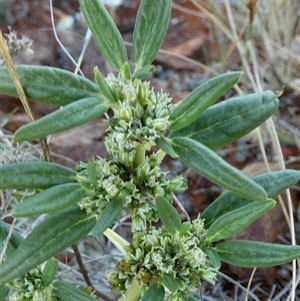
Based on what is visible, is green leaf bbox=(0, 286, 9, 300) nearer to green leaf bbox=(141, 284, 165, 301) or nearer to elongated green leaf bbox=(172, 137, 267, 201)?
green leaf bbox=(141, 284, 165, 301)

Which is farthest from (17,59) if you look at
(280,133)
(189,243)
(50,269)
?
(189,243)

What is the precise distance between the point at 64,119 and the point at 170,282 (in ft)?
0.76

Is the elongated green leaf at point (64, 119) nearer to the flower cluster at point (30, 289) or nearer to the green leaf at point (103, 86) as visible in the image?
the green leaf at point (103, 86)

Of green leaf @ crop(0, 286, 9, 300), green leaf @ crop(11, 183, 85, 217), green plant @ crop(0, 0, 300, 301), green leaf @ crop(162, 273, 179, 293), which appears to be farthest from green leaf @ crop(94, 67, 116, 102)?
green leaf @ crop(0, 286, 9, 300)

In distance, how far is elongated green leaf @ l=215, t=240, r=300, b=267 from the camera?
639 mm

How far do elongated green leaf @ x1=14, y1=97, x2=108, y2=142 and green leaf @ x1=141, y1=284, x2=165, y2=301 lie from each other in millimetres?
236

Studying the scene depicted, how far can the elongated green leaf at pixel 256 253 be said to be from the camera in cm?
64

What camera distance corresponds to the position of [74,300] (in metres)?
0.73

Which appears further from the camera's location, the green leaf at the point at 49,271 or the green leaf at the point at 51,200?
the green leaf at the point at 49,271

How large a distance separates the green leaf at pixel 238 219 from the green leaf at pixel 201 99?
134 mm

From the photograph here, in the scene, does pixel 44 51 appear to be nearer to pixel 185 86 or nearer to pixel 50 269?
pixel 185 86

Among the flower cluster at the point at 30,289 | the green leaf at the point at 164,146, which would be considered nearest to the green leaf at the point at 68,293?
the flower cluster at the point at 30,289

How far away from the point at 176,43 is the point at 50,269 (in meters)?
1.24

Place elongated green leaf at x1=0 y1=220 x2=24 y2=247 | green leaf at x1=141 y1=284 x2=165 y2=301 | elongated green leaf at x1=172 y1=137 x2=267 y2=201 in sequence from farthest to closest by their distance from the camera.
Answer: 1. elongated green leaf at x1=0 y1=220 x2=24 y2=247
2. green leaf at x1=141 y1=284 x2=165 y2=301
3. elongated green leaf at x1=172 y1=137 x2=267 y2=201
